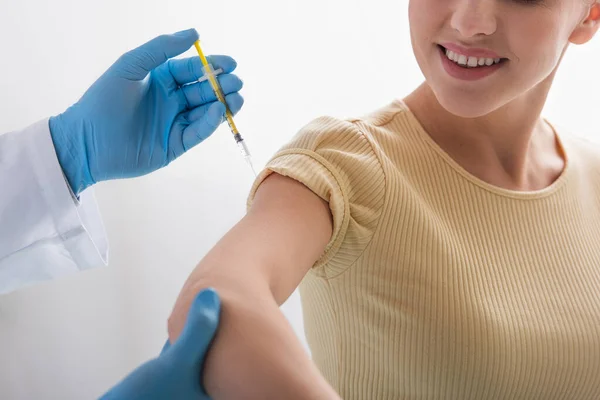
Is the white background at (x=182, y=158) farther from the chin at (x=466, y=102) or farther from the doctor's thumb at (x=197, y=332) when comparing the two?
the doctor's thumb at (x=197, y=332)

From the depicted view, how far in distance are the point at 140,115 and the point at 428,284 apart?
0.72 metres

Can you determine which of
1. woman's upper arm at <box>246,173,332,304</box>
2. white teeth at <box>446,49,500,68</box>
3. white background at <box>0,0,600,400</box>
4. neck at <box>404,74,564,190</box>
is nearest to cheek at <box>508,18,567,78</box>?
white teeth at <box>446,49,500,68</box>

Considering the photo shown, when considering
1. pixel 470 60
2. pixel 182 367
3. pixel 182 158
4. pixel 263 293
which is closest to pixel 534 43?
pixel 470 60

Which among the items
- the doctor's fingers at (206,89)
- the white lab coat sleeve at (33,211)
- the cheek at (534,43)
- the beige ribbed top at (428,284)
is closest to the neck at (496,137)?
the beige ribbed top at (428,284)

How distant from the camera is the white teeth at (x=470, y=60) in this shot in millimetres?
984

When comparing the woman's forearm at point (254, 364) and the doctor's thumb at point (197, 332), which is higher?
the doctor's thumb at point (197, 332)

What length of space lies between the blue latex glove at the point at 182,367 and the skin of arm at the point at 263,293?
0.6 inches

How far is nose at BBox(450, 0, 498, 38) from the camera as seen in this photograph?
93cm

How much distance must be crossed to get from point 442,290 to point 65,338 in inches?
40.0

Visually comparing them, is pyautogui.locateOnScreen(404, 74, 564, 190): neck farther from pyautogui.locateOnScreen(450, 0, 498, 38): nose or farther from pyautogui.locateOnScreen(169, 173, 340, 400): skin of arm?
pyautogui.locateOnScreen(169, 173, 340, 400): skin of arm

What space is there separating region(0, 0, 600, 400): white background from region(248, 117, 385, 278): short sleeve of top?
768 mm

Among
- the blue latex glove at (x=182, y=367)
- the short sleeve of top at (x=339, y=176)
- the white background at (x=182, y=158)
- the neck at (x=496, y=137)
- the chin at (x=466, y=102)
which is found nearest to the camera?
A: the blue latex glove at (x=182, y=367)

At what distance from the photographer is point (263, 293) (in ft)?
2.26

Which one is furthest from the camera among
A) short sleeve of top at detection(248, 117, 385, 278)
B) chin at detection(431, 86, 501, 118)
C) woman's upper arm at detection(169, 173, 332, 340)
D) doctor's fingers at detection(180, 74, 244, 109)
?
doctor's fingers at detection(180, 74, 244, 109)
